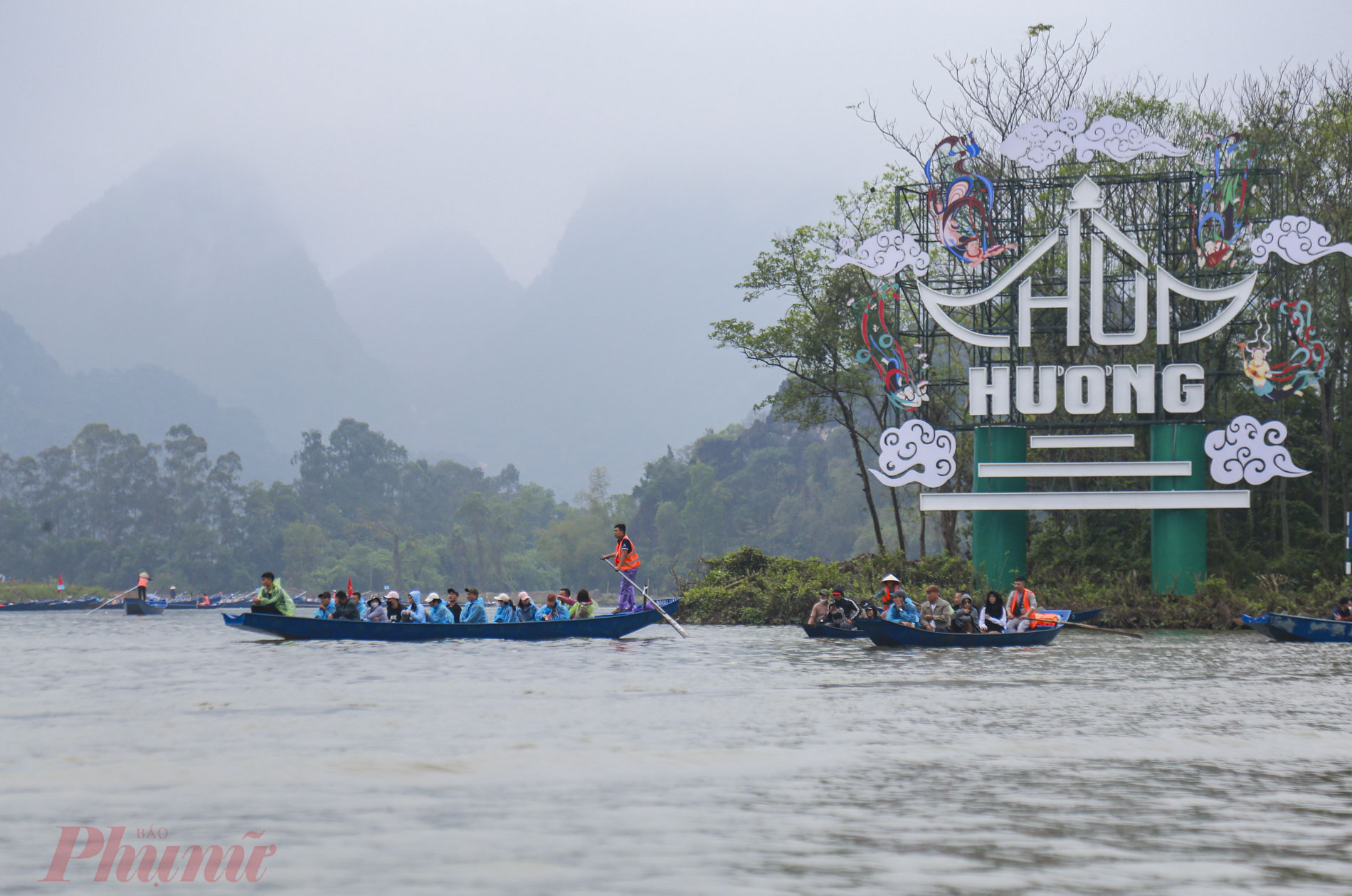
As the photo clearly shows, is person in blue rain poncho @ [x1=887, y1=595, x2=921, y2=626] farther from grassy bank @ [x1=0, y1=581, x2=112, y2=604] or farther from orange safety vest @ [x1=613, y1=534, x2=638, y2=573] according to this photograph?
grassy bank @ [x1=0, y1=581, x2=112, y2=604]

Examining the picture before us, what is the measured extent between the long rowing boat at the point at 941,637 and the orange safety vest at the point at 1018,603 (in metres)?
1.08

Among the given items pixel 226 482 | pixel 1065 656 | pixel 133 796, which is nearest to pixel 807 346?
pixel 1065 656

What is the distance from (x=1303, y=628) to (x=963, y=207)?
11486mm

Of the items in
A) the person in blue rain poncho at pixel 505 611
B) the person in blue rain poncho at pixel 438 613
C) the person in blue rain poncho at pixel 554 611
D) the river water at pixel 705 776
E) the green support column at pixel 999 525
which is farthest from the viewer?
the green support column at pixel 999 525

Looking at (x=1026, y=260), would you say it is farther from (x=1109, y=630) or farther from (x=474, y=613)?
(x=474, y=613)

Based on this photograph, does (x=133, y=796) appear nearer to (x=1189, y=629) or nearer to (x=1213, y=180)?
(x=1189, y=629)

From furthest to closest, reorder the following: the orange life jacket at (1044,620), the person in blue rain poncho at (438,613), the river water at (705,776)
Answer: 1. the person in blue rain poncho at (438,613)
2. the orange life jacket at (1044,620)
3. the river water at (705,776)

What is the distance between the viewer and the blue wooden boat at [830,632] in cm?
2259

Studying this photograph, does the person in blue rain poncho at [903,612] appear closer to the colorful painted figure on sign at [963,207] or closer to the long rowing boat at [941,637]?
the long rowing boat at [941,637]

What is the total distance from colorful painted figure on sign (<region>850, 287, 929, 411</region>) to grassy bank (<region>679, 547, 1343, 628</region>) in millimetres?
4161

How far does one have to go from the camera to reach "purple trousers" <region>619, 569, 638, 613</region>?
22906 mm

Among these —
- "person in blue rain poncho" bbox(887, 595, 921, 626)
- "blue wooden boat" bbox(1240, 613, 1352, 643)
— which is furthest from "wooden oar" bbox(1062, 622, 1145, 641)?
"person in blue rain poncho" bbox(887, 595, 921, 626)

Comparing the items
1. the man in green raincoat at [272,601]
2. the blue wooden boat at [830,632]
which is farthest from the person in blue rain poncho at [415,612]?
the blue wooden boat at [830,632]

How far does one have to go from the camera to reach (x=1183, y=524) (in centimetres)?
2664
